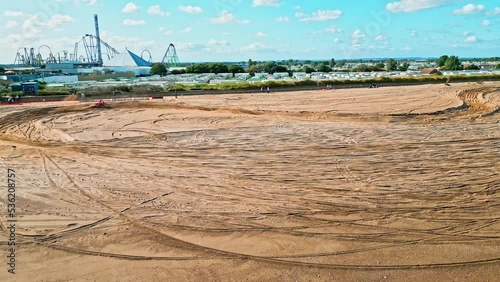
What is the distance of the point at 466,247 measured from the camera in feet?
27.3

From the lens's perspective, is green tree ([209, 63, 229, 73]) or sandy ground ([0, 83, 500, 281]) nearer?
sandy ground ([0, 83, 500, 281])

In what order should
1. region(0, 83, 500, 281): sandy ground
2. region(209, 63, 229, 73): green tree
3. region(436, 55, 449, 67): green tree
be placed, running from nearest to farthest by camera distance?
region(0, 83, 500, 281): sandy ground, region(209, 63, 229, 73): green tree, region(436, 55, 449, 67): green tree

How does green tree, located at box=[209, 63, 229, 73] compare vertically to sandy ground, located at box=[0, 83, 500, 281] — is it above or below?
above

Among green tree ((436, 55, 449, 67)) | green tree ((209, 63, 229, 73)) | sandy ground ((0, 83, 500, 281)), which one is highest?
green tree ((436, 55, 449, 67))

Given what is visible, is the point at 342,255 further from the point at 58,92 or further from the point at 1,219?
the point at 58,92

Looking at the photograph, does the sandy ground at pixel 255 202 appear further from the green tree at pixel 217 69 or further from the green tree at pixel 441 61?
the green tree at pixel 441 61

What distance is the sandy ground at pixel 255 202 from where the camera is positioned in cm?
768

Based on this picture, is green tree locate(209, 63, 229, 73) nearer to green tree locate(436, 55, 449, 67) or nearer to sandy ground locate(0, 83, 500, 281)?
sandy ground locate(0, 83, 500, 281)

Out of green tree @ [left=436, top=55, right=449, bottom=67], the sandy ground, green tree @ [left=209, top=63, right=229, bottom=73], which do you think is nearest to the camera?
the sandy ground

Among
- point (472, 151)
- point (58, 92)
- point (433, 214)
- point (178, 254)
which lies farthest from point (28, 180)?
point (58, 92)

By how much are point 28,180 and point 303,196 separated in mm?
9722

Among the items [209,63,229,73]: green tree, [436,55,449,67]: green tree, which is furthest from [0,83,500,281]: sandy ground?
[436,55,449,67]: green tree

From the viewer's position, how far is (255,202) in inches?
418

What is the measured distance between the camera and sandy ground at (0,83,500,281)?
302 inches
